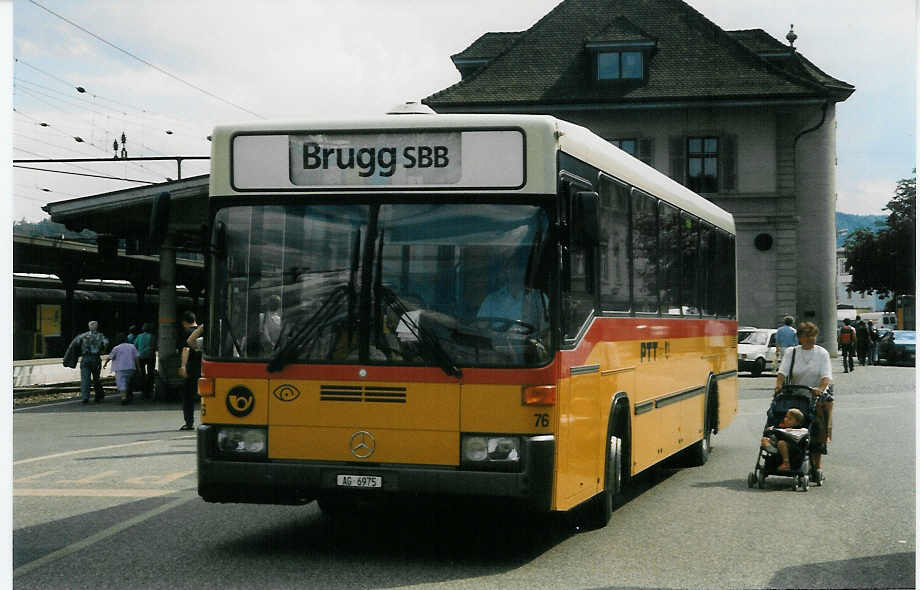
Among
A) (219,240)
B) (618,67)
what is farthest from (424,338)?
(618,67)

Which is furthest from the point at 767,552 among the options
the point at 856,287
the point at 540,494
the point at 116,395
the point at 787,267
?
the point at 856,287

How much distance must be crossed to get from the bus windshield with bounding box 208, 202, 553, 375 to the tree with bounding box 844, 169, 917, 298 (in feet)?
132

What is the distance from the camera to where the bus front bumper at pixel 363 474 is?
25.7ft

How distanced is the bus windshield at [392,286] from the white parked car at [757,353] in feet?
99.2

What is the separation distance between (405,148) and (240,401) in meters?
1.87

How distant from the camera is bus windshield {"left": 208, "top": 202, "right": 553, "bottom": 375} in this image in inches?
313

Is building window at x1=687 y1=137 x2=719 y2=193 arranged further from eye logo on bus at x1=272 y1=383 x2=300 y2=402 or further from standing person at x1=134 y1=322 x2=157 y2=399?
eye logo on bus at x1=272 y1=383 x2=300 y2=402

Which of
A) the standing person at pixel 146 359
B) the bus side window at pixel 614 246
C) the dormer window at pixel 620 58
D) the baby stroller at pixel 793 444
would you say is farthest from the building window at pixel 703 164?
the bus side window at pixel 614 246

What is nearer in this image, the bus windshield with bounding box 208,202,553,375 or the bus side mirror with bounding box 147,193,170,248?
the bus windshield with bounding box 208,202,553,375

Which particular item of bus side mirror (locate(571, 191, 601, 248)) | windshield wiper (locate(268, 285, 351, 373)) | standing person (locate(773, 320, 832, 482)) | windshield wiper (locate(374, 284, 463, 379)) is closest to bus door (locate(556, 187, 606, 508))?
bus side mirror (locate(571, 191, 601, 248))

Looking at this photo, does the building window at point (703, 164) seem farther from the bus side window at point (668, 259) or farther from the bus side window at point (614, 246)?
the bus side window at point (614, 246)

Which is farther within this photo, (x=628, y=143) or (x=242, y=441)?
(x=628, y=143)

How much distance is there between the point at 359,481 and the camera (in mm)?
8062

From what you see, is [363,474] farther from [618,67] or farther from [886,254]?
[886,254]
